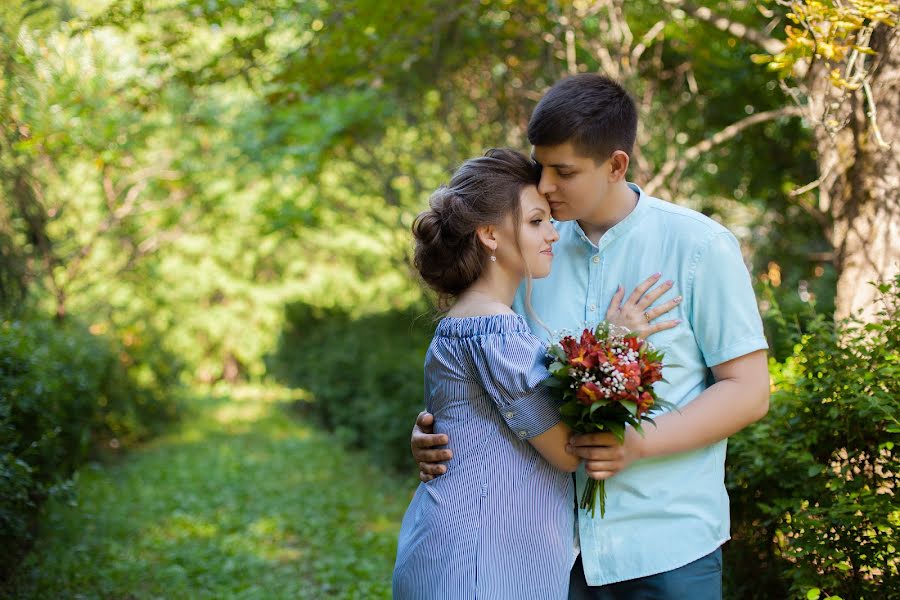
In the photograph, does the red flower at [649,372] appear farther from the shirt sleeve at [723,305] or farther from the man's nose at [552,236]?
the man's nose at [552,236]

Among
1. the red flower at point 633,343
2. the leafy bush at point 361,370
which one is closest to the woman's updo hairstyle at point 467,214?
the red flower at point 633,343

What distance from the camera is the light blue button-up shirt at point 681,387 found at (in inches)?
81.5

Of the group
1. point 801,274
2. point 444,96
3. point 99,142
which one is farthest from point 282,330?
point 801,274

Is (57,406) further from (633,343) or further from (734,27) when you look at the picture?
(633,343)

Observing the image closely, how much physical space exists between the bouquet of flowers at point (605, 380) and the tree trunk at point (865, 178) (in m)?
2.02

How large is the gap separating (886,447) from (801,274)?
5923mm

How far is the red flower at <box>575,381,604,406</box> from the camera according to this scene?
190 centimetres

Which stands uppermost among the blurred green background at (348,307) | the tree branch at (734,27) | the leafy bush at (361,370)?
the tree branch at (734,27)

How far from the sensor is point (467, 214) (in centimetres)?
227

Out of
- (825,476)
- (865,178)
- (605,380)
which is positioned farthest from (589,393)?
(865,178)

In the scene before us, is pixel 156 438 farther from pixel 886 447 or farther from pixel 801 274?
pixel 886 447

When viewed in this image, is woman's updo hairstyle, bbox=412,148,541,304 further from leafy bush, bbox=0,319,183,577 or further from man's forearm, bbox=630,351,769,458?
leafy bush, bbox=0,319,183,577

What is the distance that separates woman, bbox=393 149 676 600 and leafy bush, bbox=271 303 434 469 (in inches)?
183

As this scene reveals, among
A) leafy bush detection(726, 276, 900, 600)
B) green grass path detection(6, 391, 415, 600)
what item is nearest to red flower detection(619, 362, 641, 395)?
leafy bush detection(726, 276, 900, 600)
